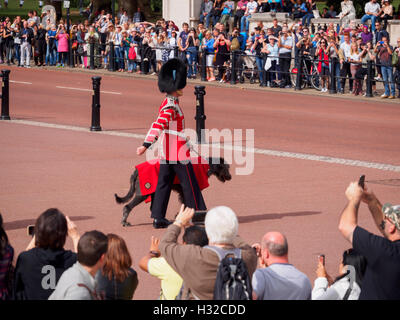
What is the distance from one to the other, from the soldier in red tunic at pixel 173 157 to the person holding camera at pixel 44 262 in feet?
12.9

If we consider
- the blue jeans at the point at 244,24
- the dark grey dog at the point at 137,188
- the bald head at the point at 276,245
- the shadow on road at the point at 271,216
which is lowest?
the shadow on road at the point at 271,216

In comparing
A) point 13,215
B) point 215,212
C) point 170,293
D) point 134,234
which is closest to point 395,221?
point 215,212

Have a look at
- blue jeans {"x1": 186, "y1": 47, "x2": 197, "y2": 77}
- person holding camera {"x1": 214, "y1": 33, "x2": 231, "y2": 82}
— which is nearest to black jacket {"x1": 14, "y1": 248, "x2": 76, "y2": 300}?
person holding camera {"x1": 214, "y1": 33, "x2": 231, "y2": 82}

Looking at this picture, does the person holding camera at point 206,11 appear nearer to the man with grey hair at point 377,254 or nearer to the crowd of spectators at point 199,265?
the crowd of spectators at point 199,265

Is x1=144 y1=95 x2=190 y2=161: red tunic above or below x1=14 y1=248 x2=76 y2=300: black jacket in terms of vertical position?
above

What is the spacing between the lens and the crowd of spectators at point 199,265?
17.3 ft

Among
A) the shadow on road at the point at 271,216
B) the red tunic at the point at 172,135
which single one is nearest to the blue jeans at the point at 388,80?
the shadow on road at the point at 271,216

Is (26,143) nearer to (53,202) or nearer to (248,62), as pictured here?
(53,202)

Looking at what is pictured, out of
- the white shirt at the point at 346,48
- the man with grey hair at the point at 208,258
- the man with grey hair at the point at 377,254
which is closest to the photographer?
the man with grey hair at the point at 377,254

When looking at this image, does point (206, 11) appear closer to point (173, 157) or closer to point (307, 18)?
point (307, 18)

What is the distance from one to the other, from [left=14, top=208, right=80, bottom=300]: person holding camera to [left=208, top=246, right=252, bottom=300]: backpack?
43.9 inches

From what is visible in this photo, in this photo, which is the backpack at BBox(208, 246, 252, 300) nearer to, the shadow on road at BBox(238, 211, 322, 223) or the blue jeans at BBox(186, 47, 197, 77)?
the shadow on road at BBox(238, 211, 322, 223)

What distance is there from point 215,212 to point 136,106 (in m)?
16.6

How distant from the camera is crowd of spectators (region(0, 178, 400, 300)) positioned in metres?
5.28
